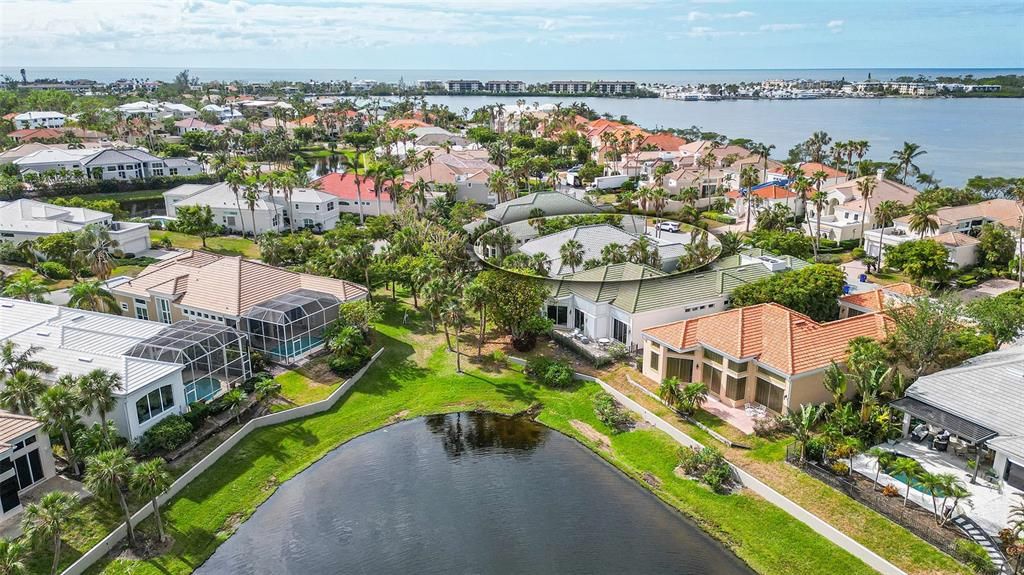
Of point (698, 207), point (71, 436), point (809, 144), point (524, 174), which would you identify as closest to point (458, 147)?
point (524, 174)

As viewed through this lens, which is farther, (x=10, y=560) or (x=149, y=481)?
(x=149, y=481)

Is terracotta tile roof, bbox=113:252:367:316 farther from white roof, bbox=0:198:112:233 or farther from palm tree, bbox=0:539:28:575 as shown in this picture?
white roof, bbox=0:198:112:233

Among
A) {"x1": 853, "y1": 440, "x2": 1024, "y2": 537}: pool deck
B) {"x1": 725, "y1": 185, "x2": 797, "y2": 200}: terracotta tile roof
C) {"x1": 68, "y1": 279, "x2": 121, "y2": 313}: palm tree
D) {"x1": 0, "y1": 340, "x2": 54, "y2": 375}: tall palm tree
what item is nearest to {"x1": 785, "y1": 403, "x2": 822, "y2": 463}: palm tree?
{"x1": 853, "y1": 440, "x2": 1024, "y2": 537}: pool deck

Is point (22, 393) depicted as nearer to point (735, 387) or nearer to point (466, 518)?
point (466, 518)

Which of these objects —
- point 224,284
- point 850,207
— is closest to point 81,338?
point 224,284

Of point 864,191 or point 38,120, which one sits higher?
point 38,120

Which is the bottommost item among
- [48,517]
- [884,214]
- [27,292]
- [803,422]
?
[803,422]

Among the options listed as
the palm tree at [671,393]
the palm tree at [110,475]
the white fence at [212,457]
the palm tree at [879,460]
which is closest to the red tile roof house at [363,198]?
the white fence at [212,457]

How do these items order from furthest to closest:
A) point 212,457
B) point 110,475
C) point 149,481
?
point 212,457, point 149,481, point 110,475
